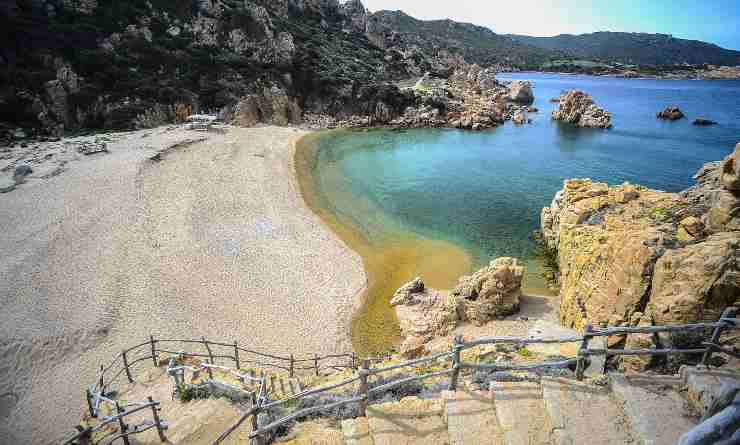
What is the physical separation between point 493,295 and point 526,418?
1000 cm

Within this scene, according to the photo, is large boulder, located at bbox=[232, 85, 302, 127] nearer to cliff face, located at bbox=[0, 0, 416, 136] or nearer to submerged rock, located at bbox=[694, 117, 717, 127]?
cliff face, located at bbox=[0, 0, 416, 136]

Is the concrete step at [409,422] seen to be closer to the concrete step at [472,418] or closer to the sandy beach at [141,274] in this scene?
the concrete step at [472,418]

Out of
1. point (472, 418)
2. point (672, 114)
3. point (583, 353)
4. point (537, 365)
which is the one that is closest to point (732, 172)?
point (583, 353)

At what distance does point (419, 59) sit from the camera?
105m

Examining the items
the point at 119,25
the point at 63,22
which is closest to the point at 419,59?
the point at 119,25

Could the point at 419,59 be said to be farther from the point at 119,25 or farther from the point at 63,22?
the point at 63,22

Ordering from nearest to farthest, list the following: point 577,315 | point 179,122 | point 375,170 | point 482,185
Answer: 1. point 577,315
2. point 482,185
3. point 375,170
4. point 179,122

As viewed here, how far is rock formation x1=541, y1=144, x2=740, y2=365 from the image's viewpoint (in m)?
8.67

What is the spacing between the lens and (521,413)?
597cm

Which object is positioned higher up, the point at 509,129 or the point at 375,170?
the point at 509,129

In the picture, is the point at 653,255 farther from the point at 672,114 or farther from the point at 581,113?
the point at 672,114

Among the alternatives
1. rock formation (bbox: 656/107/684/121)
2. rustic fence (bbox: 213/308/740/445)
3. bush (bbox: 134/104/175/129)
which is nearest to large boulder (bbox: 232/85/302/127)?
bush (bbox: 134/104/175/129)

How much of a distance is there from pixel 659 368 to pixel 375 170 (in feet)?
111

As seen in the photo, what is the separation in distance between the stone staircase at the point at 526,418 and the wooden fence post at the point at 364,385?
0.74ft
